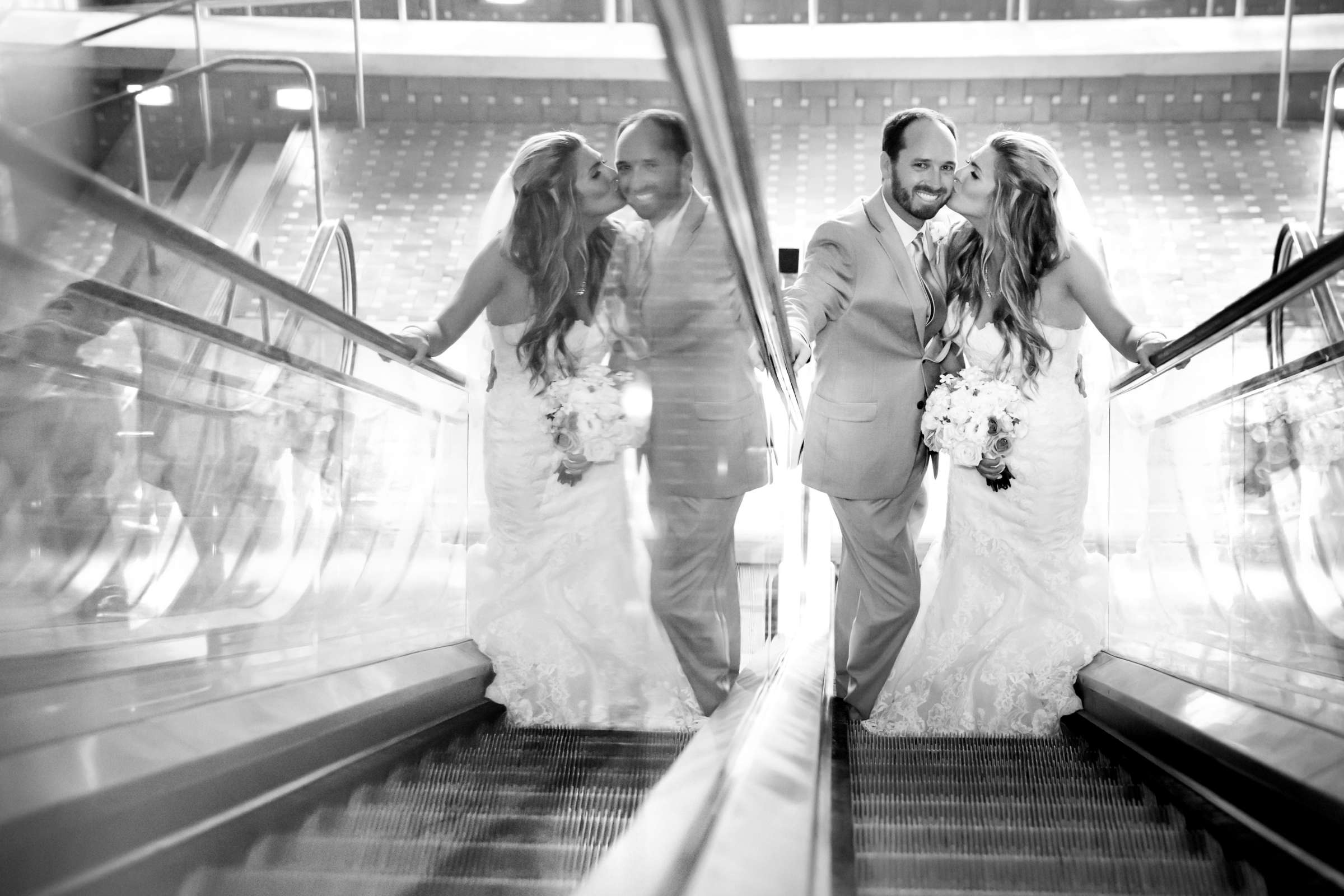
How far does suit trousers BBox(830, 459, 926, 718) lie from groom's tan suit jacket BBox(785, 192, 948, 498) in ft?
0.22

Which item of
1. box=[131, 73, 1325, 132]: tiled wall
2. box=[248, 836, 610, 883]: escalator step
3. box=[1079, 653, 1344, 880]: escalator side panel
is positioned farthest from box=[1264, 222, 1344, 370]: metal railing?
box=[131, 73, 1325, 132]: tiled wall

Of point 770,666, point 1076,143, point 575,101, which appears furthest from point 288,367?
point 1076,143

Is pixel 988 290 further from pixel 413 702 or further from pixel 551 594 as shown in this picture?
pixel 413 702

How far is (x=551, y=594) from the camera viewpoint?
345 centimetres

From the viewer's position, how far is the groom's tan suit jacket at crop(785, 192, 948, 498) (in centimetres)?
363

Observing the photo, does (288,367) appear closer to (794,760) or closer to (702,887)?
(794,760)

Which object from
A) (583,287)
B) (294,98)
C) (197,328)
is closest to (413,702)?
(197,328)

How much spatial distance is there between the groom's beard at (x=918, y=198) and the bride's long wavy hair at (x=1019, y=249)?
15 centimetres

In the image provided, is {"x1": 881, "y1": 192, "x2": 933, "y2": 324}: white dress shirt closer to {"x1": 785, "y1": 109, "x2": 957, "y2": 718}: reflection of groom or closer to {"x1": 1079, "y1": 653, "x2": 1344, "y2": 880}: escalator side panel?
{"x1": 785, "y1": 109, "x2": 957, "y2": 718}: reflection of groom

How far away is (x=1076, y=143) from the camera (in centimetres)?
1197

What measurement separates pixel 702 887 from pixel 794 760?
2.55 feet

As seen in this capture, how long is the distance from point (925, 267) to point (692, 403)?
5.80ft

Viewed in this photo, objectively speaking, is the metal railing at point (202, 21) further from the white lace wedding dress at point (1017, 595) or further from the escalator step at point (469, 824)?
the white lace wedding dress at point (1017, 595)

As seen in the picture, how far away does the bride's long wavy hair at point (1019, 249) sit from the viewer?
367 centimetres
